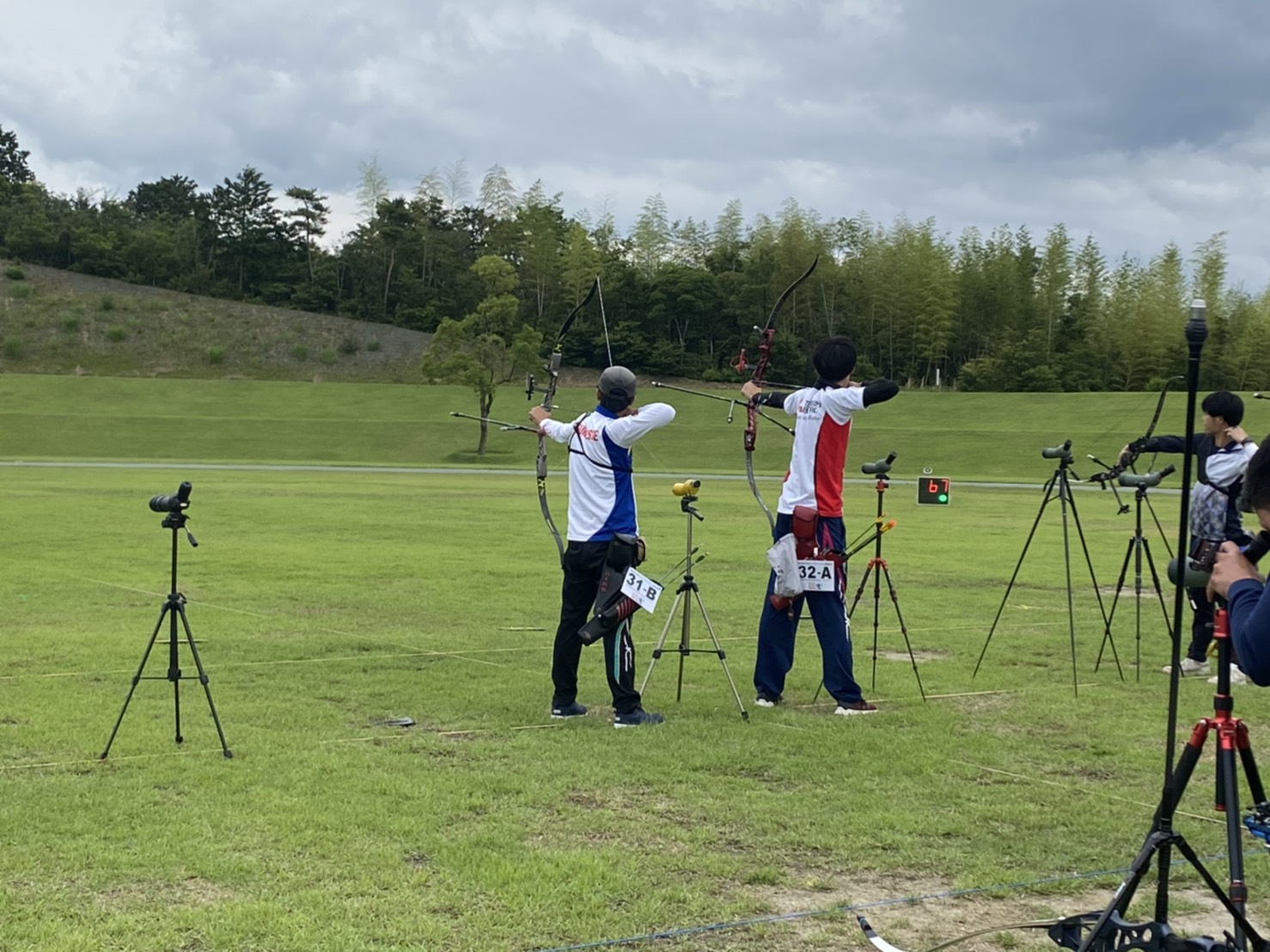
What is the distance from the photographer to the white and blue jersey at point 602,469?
24.9 feet

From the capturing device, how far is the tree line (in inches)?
2963

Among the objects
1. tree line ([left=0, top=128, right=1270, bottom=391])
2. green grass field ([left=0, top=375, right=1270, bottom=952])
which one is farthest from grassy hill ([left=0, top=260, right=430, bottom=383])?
green grass field ([left=0, top=375, right=1270, bottom=952])

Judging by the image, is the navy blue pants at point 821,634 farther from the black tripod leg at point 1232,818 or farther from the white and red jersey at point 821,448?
the black tripod leg at point 1232,818

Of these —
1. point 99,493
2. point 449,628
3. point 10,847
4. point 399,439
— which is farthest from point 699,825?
point 399,439

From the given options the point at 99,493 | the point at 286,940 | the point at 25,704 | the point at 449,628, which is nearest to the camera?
the point at 286,940

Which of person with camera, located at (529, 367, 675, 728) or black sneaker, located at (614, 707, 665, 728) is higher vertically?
person with camera, located at (529, 367, 675, 728)

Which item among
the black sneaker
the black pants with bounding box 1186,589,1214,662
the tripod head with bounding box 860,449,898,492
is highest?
the tripod head with bounding box 860,449,898,492

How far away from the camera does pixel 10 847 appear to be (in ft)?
16.4

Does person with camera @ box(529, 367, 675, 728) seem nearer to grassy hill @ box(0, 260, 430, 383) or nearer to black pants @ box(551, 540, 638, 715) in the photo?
black pants @ box(551, 540, 638, 715)

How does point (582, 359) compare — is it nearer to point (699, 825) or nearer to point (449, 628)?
point (449, 628)

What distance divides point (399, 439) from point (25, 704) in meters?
51.6

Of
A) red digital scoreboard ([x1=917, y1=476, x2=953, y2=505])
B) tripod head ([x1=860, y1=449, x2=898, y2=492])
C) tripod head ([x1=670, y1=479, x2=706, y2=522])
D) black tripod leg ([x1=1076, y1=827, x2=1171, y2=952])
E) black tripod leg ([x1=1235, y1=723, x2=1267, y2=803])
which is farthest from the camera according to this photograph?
red digital scoreboard ([x1=917, y1=476, x2=953, y2=505])

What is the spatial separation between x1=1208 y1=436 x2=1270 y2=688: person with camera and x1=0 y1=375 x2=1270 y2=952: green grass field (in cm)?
165

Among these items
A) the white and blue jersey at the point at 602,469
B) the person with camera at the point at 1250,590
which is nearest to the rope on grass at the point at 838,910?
the person with camera at the point at 1250,590
